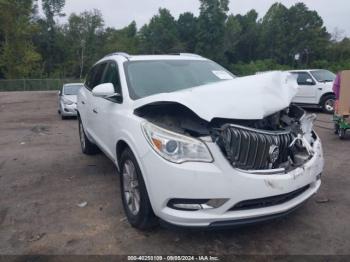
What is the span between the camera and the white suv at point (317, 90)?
46.2ft

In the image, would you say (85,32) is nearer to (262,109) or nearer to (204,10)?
(204,10)

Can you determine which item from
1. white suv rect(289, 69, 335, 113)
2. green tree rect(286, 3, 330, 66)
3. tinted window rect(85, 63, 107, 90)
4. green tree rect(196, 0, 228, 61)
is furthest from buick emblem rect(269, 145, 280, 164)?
green tree rect(196, 0, 228, 61)

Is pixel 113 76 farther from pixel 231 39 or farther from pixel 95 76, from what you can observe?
pixel 231 39

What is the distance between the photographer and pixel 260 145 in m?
3.23

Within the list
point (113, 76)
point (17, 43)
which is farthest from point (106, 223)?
point (17, 43)

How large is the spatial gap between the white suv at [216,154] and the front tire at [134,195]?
10 millimetres

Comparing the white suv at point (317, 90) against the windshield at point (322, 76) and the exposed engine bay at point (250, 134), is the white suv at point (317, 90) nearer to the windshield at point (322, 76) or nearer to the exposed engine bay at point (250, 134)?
the windshield at point (322, 76)

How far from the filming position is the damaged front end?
3193mm

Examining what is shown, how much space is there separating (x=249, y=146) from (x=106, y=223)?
5.74 ft

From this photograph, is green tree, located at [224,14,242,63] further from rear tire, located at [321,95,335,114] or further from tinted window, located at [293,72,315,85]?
rear tire, located at [321,95,335,114]

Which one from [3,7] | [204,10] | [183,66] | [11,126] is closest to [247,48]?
[204,10]

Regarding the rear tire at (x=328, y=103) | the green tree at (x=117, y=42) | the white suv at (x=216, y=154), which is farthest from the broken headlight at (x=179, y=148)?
the green tree at (x=117, y=42)

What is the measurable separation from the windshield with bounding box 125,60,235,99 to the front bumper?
132 centimetres

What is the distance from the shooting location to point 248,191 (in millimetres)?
3088
